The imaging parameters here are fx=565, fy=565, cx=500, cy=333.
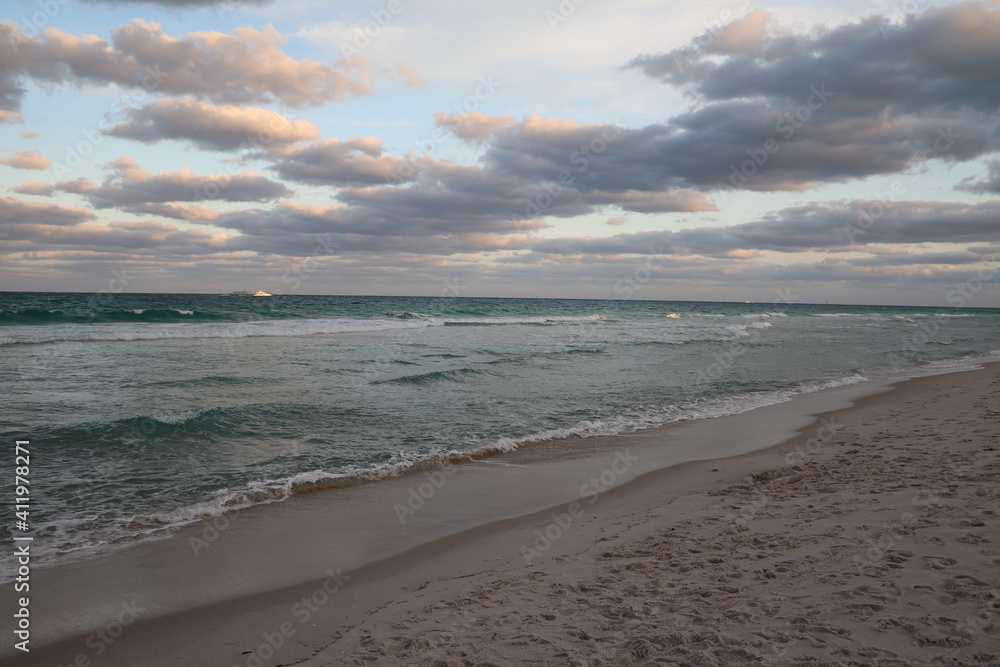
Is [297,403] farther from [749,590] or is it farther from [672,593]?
[749,590]

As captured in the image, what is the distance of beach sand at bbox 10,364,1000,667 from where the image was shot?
3232 mm

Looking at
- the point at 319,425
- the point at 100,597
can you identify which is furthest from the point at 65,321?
the point at 100,597

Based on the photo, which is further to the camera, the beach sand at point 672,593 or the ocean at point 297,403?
the ocean at point 297,403

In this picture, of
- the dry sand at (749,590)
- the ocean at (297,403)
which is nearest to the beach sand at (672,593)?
the dry sand at (749,590)

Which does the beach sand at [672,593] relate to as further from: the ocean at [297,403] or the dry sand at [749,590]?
the ocean at [297,403]

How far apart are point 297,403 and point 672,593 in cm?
1006

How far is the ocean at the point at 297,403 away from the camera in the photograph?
7.04m

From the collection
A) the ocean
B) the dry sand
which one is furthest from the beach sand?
the ocean

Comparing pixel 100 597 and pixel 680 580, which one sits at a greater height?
pixel 680 580

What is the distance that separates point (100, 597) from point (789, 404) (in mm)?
13710

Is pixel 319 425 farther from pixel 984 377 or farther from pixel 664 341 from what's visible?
pixel 664 341

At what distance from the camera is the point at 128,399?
1209 centimetres

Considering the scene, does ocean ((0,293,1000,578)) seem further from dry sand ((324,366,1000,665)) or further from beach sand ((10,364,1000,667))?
dry sand ((324,366,1000,665))

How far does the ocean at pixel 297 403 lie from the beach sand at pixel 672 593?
246 centimetres
